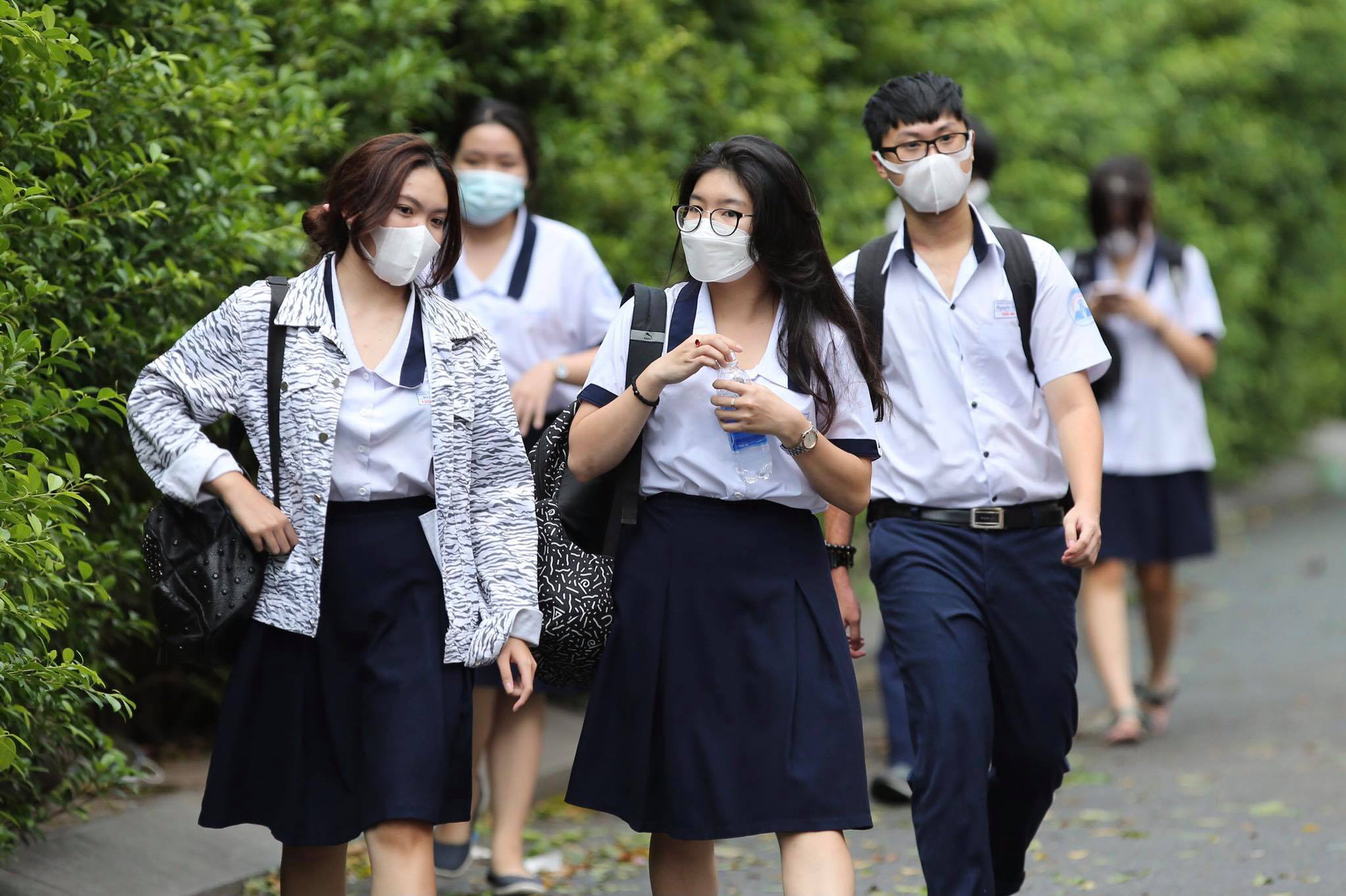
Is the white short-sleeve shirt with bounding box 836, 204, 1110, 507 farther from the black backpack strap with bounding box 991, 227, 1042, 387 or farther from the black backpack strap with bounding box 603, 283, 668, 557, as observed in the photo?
the black backpack strap with bounding box 603, 283, 668, 557

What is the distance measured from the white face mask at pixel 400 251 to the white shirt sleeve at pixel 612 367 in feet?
1.37

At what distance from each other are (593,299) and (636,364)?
5.68ft

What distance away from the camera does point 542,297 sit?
5.43 metres

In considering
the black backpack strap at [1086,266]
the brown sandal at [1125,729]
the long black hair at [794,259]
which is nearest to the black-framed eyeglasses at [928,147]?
the long black hair at [794,259]

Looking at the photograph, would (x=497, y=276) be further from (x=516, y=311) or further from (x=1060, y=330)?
(x=1060, y=330)

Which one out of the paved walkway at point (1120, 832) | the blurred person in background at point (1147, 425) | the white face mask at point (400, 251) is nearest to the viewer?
the white face mask at point (400, 251)

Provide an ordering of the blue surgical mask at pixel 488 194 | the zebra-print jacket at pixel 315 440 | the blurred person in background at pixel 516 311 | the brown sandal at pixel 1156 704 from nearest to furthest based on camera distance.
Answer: the zebra-print jacket at pixel 315 440 < the blurred person in background at pixel 516 311 < the blue surgical mask at pixel 488 194 < the brown sandal at pixel 1156 704

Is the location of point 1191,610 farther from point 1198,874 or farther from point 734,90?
point 1198,874

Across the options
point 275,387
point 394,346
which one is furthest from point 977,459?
point 275,387

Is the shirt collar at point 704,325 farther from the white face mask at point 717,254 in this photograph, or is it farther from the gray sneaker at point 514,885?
the gray sneaker at point 514,885

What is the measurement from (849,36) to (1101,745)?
370 cm

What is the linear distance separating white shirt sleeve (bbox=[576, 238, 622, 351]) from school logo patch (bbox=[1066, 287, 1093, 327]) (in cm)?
156

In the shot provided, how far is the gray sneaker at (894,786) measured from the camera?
6449mm

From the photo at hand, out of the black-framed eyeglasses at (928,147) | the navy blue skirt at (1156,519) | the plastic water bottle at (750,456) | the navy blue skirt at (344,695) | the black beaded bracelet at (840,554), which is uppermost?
the black-framed eyeglasses at (928,147)
